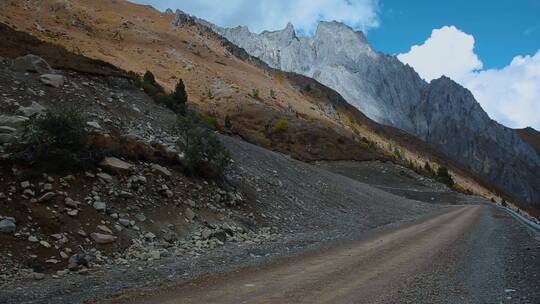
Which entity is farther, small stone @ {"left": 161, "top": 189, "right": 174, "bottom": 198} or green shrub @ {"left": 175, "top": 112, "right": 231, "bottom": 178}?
green shrub @ {"left": 175, "top": 112, "right": 231, "bottom": 178}

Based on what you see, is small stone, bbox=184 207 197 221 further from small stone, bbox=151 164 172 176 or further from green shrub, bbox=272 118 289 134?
green shrub, bbox=272 118 289 134

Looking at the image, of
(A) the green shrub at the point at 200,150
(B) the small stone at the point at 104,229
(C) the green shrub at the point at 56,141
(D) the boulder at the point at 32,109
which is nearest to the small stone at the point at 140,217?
(B) the small stone at the point at 104,229

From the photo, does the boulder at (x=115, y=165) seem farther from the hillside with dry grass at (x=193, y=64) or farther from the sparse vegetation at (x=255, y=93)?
the sparse vegetation at (x=255, y=93)

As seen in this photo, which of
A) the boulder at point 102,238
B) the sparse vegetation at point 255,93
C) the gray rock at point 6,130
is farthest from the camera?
the sparse vegetation at point 255,93

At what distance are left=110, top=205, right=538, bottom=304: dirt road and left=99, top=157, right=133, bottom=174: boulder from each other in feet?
22.0

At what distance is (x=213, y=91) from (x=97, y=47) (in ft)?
81.7

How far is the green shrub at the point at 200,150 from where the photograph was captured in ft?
64.8

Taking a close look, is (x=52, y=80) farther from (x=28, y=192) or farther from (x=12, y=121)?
(x=28, y=192)

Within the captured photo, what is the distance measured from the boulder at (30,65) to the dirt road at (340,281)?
1758 cm

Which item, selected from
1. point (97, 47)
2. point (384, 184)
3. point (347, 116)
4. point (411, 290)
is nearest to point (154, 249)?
point (411, 290)

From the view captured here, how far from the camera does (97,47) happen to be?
271ft

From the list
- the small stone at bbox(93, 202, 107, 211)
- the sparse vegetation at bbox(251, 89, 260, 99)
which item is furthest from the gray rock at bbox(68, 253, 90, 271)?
the sparse vegetation at bbox(251, 89, 260, 99)

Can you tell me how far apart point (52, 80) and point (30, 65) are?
→ 1.82m

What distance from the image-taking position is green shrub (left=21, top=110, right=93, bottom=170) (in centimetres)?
1345
